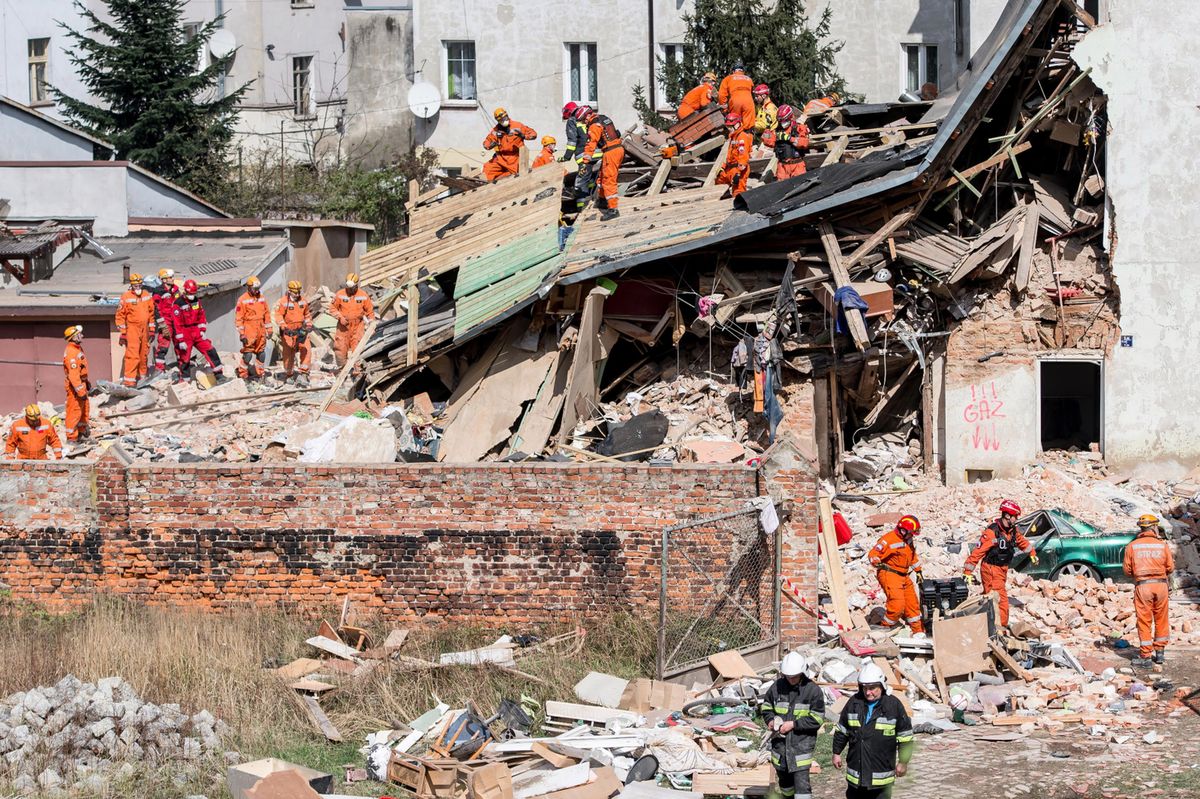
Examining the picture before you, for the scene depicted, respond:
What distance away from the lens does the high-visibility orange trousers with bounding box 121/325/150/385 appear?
74.3 feet

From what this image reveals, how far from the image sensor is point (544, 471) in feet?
46.9

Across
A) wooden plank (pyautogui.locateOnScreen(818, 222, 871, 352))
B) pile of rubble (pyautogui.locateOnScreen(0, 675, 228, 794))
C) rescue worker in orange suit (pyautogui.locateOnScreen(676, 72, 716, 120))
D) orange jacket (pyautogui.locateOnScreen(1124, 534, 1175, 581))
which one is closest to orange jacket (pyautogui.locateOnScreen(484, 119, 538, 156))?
rescue worker in orange suit (pyautogui.locateOnScreen(676, 72, 716, 120))

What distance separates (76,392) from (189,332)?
132 inches

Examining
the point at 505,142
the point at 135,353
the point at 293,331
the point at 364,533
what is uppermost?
the point at 505,142

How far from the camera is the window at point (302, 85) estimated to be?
40.2 meters

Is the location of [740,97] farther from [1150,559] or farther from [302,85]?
[302,85]

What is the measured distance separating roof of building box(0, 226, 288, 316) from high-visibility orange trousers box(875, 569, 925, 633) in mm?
14799

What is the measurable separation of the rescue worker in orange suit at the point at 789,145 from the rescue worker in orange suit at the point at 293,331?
7773mm

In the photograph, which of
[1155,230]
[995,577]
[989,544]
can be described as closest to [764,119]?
[1155,230]

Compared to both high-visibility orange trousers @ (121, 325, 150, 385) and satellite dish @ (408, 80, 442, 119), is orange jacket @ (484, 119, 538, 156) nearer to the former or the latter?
high-visibility orange trousers @ (121, 325, 150, 385)

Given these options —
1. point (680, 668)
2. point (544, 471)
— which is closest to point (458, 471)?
point (544, 471)

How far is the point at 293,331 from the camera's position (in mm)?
23094

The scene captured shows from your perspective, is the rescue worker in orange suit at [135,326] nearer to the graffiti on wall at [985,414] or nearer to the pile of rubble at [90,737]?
the pile of rubble at [90,737]

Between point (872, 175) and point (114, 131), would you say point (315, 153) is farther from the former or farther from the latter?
point (872, 175)
